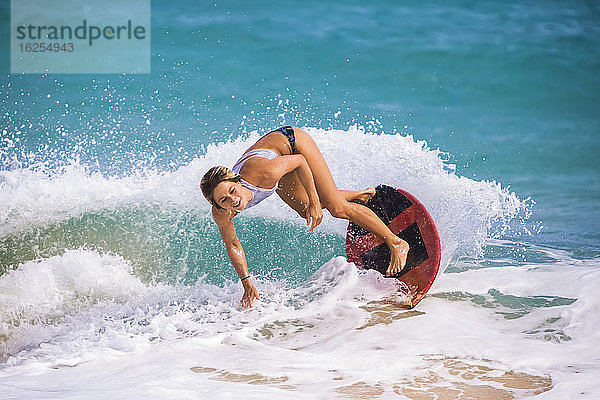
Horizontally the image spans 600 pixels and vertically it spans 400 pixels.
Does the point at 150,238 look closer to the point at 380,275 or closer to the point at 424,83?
the point at 380,275

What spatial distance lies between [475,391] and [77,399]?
6.05ft

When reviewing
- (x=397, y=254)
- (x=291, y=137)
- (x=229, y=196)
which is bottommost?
(x=397, y=254)

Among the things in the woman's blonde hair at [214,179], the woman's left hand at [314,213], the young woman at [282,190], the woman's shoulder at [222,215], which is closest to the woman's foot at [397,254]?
the young woman at [282,190]

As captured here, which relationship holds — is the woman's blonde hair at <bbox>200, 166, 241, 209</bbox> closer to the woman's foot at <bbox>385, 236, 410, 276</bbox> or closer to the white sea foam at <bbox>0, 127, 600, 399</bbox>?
the white sea foam at <bbox>0, 127, 600, 399</bbox>

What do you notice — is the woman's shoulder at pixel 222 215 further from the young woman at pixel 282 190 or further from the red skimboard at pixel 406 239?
the red skimboard at pixel 406 239

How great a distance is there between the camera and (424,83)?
11.5m

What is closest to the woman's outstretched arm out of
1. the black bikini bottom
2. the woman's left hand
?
the woman's left hand

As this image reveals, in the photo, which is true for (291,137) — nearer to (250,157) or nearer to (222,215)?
(250,157)

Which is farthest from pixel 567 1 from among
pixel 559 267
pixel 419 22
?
pixel 559 267

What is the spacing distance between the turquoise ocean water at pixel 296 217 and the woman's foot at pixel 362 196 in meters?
0.53

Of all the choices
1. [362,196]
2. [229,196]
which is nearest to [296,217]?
[362,196]

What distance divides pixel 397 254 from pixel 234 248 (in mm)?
1097

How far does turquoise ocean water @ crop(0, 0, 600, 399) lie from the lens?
10.8ft

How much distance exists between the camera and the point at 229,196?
3410 millimetres
